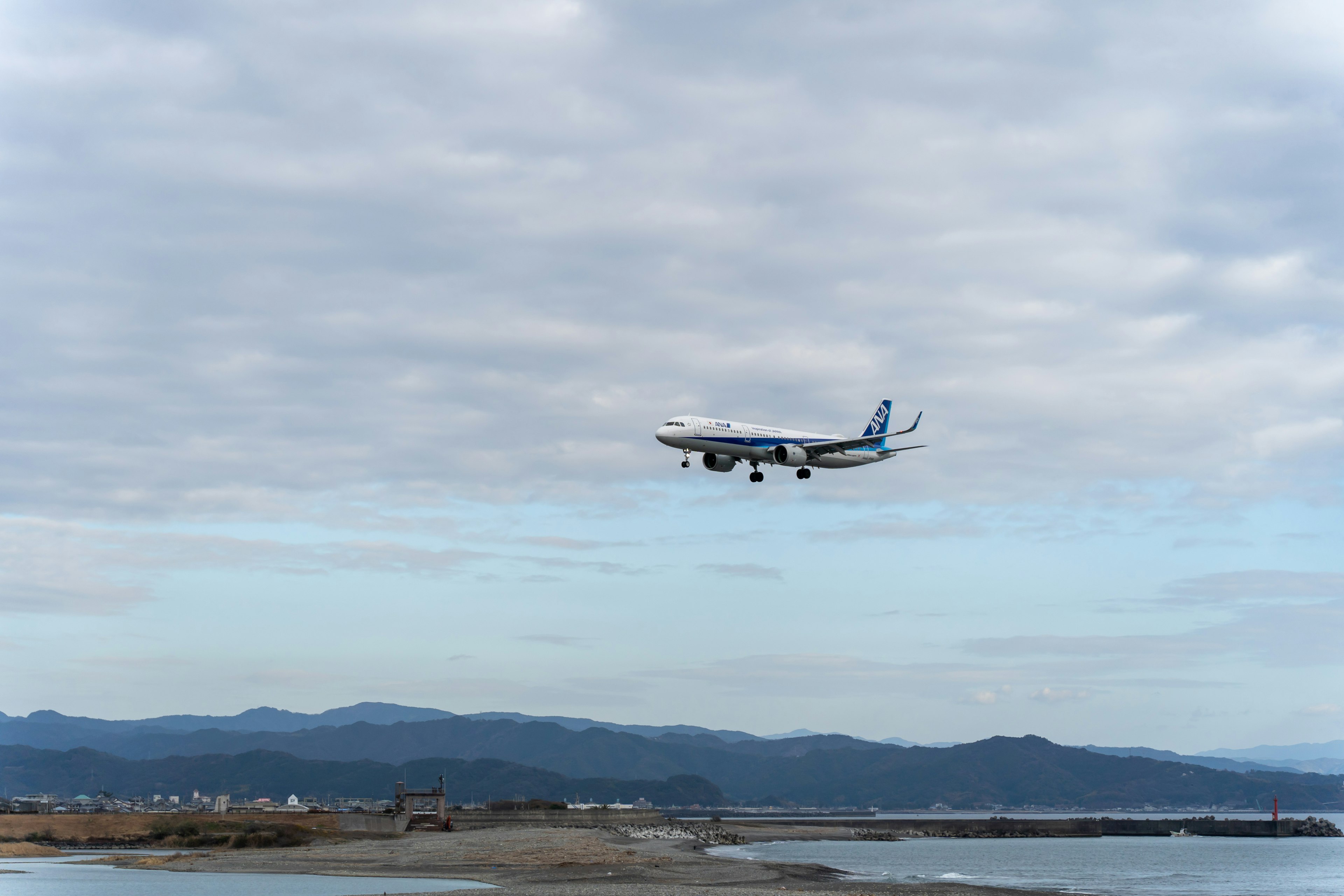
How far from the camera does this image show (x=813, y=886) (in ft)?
295

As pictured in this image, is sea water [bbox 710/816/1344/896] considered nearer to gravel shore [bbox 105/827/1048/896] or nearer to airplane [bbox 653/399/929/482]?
gravel shore [bbox 105/827/1048/896]

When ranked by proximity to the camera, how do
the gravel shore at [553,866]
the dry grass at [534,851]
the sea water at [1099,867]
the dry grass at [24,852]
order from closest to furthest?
the gravel shore at [553,866], the dry grass at [534,851], the sea water at [1099,867], the dry grass at [24,852]

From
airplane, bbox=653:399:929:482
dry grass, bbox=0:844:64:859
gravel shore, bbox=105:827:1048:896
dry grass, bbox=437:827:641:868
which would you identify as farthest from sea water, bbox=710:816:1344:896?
dry grass, bbox=0:844:64:859

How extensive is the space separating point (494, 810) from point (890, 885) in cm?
9194

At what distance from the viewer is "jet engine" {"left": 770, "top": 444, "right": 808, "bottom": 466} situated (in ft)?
301

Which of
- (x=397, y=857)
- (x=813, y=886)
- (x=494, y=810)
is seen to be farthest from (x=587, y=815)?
(x=813, y=886)

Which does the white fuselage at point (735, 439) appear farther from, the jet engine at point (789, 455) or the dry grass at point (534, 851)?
the dry grass at point (534, 851)

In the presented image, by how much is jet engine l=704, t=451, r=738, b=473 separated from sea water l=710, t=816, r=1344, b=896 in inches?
1743

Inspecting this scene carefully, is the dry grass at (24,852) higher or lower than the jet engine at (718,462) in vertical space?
lower

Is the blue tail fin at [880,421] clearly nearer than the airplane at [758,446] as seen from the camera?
No

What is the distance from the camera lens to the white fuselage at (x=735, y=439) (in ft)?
293

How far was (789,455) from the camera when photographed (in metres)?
91.9

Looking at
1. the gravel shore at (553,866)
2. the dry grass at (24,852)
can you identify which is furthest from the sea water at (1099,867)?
the dry grass at (24,852)

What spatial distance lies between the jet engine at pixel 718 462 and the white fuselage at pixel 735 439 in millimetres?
419
